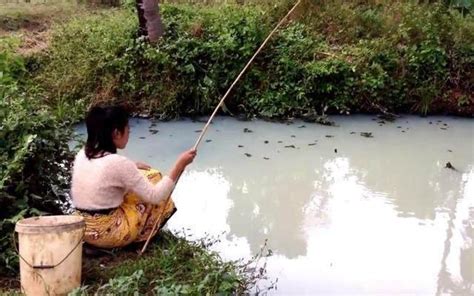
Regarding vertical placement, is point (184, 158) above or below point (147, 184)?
above

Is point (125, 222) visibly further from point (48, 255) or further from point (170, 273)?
point (48, 255)

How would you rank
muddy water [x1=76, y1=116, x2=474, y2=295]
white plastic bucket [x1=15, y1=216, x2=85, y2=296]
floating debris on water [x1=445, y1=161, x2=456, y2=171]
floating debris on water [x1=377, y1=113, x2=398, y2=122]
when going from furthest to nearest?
floating debris on water [x1=377, y1=113, x2=398, y2=122] → floating debris on water [x1=445, y1=161, x2=456, y2=171] → muddy water [x1=76, y1=116, x2=474, y2=295] → white plastic bucket [x1=15, y1=216, x2=85, y2=296]

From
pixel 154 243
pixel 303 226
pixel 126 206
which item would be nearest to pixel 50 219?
pixel 126 206

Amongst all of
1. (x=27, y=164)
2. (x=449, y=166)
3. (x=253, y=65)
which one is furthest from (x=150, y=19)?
(x=27, y=164)

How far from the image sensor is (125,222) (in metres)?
3.07

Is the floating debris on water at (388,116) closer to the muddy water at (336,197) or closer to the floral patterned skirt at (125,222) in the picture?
the muddy water at (336,197)

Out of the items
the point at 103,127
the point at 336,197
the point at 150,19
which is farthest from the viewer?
the point at 150,19

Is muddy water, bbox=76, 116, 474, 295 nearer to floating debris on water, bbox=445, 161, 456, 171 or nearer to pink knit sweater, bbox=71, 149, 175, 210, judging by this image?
floating debris on water, bbox=445, 161, 456, 171

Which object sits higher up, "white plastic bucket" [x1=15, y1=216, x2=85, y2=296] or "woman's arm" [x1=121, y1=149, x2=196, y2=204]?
"woman's arm" [x1=121, y1=149, x2=196, y2=204]

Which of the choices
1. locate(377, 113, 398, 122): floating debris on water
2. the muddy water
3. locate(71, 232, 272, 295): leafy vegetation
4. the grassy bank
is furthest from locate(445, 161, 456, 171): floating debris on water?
locate(71, 232, 272, 295): leafy vegetation

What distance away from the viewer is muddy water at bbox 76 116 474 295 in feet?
11.5

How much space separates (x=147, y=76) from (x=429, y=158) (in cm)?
287

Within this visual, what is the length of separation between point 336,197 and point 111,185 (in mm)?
2063

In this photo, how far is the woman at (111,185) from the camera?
293 centimetres
